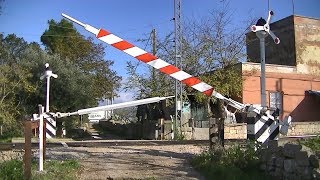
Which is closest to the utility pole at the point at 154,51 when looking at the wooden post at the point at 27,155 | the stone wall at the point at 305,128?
the stone wall at the point at 305,128

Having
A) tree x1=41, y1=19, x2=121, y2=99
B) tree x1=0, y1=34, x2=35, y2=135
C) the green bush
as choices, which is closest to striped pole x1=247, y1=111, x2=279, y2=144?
the green bush

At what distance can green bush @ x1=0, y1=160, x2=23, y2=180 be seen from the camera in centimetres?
894

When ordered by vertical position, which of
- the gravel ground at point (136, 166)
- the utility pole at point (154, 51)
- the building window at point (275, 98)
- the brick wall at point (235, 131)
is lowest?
the gravel ground at point (136, 166)

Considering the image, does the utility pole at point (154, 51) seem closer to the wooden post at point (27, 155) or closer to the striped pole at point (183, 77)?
the striped pole at point (183, 77)

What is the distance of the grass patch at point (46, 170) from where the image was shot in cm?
891

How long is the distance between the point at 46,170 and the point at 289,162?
5098 millimetres

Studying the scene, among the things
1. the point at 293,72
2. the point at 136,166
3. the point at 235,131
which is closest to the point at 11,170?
the point at 136,166

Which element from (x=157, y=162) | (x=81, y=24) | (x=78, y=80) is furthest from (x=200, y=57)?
(x=81, y=24)

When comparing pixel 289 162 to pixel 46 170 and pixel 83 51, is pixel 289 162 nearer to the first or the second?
pixel 46 170

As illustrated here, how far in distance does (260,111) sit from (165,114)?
2489 centimetres

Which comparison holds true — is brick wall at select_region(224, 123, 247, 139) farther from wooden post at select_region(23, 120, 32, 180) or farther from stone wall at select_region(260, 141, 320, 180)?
wooden post at select_region(23, 120, 32, 180)

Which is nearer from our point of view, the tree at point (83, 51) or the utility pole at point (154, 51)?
the utility pole at point (154, 51)

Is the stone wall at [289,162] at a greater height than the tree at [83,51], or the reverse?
the tree at [83,51]

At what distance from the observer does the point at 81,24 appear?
9312 millimetres
